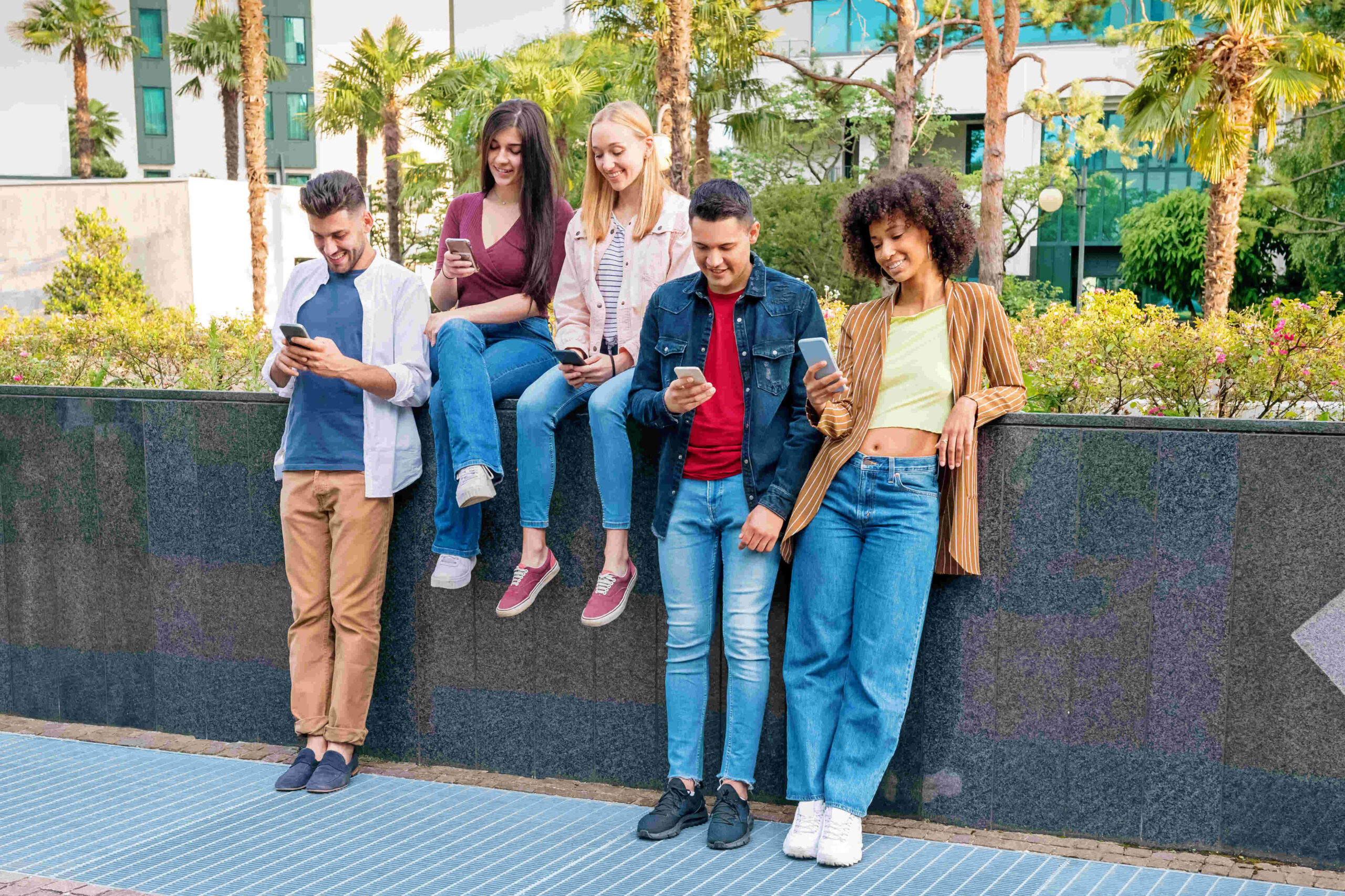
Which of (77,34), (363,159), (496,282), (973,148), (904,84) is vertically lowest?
(496,282)

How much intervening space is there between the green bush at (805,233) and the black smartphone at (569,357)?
24.1 metres

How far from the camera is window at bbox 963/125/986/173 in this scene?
156ft

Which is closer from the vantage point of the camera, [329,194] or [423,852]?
[423,852]

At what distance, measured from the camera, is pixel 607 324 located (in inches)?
179

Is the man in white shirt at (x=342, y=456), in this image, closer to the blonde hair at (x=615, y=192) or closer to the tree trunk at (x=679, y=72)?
the blonde hair at (x=615, y=192)

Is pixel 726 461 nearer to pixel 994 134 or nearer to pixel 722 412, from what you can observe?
pixel 722 412

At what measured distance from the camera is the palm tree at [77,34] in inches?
1768

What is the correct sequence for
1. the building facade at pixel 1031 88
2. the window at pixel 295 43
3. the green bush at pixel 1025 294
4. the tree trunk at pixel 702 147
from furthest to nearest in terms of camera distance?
the window at pixel 295 43, the building facade at pixel 1031 88, the green bush at pixel 1025 294, the tree trunk at pixel 702 147

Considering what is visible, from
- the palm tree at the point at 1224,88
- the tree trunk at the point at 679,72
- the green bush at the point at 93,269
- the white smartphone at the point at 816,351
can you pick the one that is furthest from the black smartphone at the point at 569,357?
the green bush at the point at 93,269

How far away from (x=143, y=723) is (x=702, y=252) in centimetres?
340

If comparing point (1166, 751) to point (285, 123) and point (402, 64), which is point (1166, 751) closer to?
A: point (402, 64)

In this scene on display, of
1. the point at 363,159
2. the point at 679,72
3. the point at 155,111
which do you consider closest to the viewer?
the point at 679,72

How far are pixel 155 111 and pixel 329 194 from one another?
209 feet

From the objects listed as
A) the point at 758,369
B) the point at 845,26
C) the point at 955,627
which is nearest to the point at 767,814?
the point at 955,627
